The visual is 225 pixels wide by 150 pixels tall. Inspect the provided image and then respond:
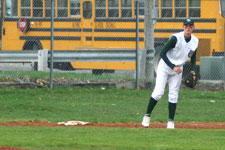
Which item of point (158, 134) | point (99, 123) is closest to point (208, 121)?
point (99, 123)

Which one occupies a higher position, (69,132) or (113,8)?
(113,8)

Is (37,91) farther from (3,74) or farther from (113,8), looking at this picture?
(113,8)

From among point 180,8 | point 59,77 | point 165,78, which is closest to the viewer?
point 165,78

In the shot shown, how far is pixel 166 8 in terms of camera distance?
25.6 metres

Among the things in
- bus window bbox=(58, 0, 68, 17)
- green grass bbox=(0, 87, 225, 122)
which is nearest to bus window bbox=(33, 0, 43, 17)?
bus window bbox=(58, 0, 68, 17)

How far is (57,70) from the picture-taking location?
2314cm

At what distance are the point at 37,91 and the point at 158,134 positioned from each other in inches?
337

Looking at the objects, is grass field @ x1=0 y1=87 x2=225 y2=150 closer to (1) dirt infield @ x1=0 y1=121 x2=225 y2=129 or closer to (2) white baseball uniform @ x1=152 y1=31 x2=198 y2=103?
(1) dirt infield @ x1=0 y1=121 x2=225 y2=129

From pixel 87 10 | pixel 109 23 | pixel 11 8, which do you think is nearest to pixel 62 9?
pixel 87 10

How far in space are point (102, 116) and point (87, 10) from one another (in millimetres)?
10920

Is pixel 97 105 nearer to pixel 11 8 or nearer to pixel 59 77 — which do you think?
pixel 59 77

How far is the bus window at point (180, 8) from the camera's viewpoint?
25359mm

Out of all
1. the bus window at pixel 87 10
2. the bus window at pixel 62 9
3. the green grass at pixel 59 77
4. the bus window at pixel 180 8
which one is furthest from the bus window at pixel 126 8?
the green grass at pixel 59 77

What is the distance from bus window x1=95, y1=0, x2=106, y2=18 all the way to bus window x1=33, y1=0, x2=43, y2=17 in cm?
183
